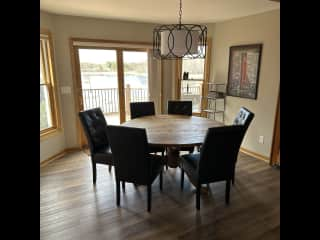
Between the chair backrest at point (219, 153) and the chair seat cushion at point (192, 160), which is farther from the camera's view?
the chair seat cushion at point (192, 160)

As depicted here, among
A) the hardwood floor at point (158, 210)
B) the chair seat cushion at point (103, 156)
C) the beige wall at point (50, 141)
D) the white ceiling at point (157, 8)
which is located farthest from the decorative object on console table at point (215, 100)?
the beige wall at point (50, 141)

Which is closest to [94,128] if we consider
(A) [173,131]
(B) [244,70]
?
(A) [173,131]

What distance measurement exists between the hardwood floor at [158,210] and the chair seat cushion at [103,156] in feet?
1.18

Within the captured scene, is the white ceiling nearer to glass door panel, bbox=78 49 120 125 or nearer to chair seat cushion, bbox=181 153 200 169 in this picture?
glass door panel, bbox=78 49 120 125

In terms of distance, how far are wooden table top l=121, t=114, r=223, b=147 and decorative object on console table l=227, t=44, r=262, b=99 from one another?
1.12 meters

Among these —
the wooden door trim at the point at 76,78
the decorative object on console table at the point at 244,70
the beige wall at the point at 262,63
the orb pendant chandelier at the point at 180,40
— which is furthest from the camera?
the wooden door trim at the point at 76,78

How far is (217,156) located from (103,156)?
1372 mm

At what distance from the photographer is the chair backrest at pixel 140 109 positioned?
11.8 feet

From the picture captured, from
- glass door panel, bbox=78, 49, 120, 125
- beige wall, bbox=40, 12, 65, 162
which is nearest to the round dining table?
glass door panel, bbox=78, 49, 120, 125

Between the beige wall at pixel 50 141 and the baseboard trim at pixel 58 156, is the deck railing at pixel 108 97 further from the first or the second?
the baseboard trim at pixel 58 156

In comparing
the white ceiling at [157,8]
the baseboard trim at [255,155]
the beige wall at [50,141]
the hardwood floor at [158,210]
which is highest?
the white ceiling at [157,8]
